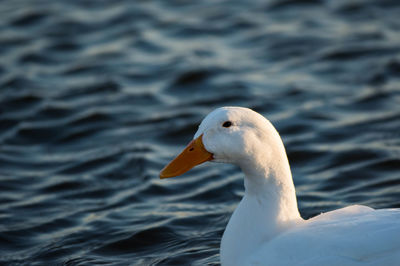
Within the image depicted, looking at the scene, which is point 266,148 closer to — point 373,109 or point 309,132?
point 309,132

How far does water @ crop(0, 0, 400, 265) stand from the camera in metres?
8.17

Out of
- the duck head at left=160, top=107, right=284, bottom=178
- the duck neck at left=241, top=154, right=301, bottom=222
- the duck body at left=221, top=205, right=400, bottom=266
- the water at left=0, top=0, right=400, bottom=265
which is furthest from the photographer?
the water at left=0, top=0, right=400, bottom=265

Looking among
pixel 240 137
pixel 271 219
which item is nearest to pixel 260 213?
pixel 271 219

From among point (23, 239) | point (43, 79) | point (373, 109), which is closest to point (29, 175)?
point (23, 239)

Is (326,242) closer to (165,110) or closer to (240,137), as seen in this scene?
(240,137)

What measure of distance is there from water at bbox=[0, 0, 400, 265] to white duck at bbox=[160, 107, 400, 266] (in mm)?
1464

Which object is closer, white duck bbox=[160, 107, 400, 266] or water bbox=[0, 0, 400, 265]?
white duck bbox=[160, 107, 400, 266]

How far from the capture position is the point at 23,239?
26.3 ft

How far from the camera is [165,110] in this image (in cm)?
1103

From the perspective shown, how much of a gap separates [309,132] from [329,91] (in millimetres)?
1154

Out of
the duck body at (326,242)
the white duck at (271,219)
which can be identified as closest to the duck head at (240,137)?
the white duck at (271,219)

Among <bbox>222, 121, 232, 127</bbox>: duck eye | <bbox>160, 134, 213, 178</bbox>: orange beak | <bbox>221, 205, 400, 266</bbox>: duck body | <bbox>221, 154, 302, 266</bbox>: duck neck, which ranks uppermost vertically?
<bbox>222, 121, 232, 127</bbox>: duck eye

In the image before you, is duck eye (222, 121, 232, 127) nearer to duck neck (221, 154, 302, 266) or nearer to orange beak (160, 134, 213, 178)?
orange beak (160, 134, 213, 178)

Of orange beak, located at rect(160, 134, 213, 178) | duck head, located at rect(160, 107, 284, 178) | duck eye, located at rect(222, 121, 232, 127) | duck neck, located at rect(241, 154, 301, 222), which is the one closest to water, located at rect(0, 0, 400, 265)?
orange beak, located at rect(160, 134, 213, 178)
